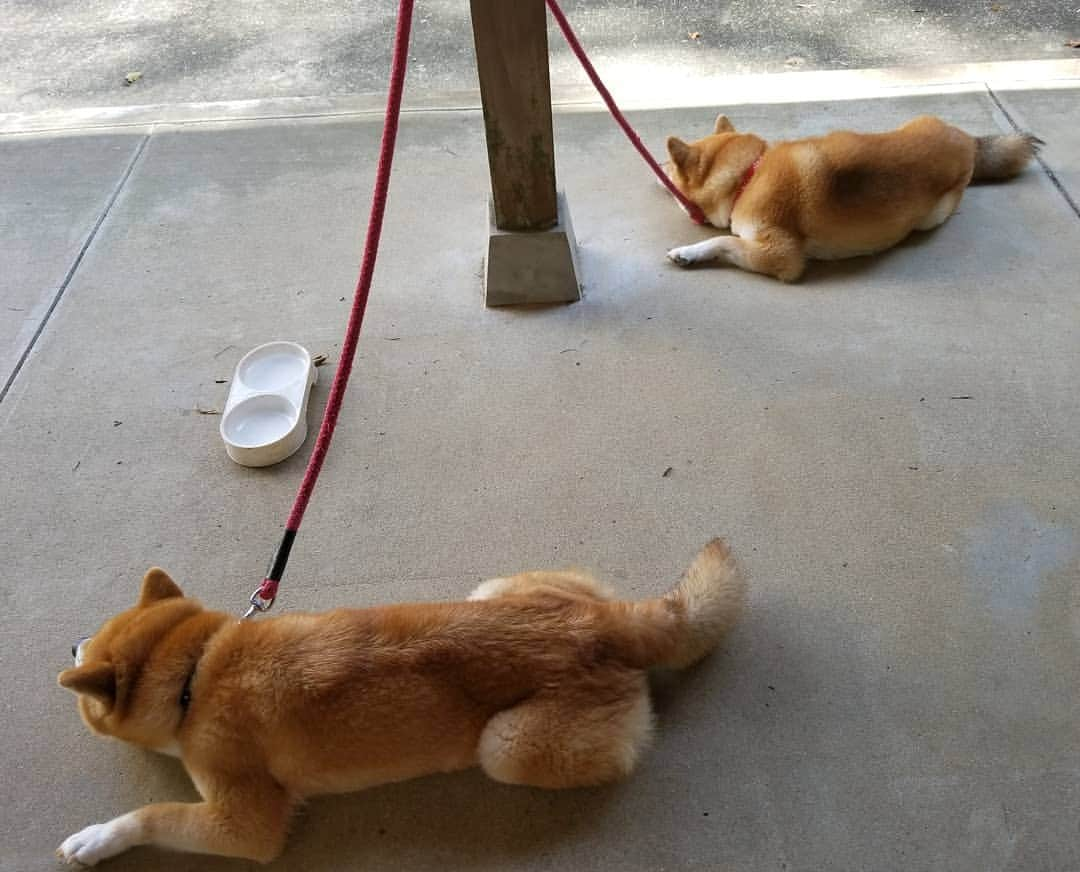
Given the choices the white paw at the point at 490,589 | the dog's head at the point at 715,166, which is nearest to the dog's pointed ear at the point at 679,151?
the dog's head at the point at 715,166

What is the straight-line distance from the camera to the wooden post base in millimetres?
3064

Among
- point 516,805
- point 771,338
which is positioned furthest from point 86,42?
point 516,805

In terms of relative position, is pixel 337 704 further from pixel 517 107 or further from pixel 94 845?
pixel 517 107

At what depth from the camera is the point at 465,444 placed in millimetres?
2672

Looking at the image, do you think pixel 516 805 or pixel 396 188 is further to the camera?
pixel 396 188

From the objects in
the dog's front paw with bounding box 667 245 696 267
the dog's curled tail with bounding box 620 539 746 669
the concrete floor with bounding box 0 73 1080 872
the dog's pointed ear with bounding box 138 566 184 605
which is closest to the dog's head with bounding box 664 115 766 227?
the concrete floor with bounding box 0 73 1080 872

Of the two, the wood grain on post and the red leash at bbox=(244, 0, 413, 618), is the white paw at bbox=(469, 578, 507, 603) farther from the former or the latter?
the wood grain on post

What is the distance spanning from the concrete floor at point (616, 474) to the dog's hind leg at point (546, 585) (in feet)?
0.62

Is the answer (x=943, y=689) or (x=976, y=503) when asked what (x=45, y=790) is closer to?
(x=943, y=689)

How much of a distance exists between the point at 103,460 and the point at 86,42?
13.7 ft

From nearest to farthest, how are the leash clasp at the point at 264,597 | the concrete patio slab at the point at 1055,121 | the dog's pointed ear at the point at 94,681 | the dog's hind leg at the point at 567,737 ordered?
1. the dog's pointed ear at the point at 94,681
2. the dog's hind leg at the point at 567,737
3. the leash clasp at the point at 264,597
4. the concrete patio slab at the point at 1055,121

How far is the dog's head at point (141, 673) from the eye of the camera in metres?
1.67

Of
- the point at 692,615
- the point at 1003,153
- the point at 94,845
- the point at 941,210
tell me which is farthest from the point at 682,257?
the point at 94,845

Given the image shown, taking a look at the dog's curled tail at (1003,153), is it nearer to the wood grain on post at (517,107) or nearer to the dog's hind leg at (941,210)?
the dog's hind leg at (941,210)
